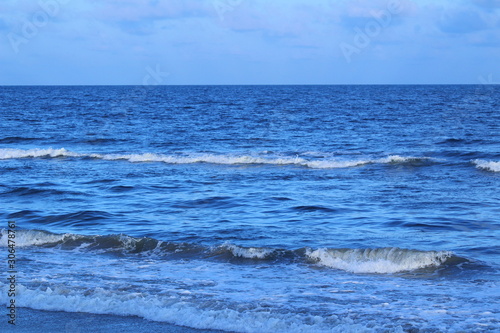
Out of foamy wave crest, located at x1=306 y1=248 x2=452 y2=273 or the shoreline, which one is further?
foamy wave crest, located at x1=306 y1=248 x2=452 y2=273

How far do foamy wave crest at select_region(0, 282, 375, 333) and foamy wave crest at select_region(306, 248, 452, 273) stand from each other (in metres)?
2.83

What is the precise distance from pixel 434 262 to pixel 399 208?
501 centimetres

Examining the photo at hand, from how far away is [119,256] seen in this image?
1199 cm

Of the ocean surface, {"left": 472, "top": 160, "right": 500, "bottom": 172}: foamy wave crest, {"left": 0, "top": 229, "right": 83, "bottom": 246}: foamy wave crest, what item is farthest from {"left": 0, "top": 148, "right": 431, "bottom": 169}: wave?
{"left": 0, "top": 229, "right": 83, "bottom": 246}: foamy wave crest

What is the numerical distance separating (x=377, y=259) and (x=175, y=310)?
4.38 metres

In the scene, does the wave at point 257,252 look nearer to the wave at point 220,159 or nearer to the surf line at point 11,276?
the surf line at point 11,276

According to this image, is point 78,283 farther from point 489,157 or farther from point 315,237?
point 489,157

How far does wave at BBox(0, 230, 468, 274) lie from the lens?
10.9 meters

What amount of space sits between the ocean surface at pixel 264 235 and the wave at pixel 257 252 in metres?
0.04

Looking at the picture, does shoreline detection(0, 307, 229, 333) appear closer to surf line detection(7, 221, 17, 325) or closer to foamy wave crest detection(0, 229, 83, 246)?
surf line detection(7, 221, 17, 325)


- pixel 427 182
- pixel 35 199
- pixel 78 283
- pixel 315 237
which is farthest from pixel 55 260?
pixel 427 182

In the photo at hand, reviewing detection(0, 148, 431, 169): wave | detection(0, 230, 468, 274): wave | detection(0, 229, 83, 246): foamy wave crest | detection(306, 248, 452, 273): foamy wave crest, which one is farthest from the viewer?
detection(0, 148, 431, 169): wave

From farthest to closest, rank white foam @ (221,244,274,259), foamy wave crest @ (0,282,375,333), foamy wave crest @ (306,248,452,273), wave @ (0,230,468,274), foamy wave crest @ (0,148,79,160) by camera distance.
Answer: foamy wave crest @ (0,148,79,160) → white foam @ (221,244,274,259) → wave @ (0,230,468,274) → foamy wave crest @ (306,248,452,273) → foamy wave crest @ (0,282,375,333)

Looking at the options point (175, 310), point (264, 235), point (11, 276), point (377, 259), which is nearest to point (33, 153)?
point (264, 235)
